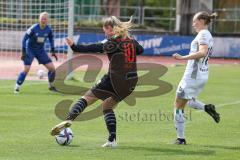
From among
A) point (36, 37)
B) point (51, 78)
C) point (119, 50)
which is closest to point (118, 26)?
point (119, 50)

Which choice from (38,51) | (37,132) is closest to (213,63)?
(38,51)

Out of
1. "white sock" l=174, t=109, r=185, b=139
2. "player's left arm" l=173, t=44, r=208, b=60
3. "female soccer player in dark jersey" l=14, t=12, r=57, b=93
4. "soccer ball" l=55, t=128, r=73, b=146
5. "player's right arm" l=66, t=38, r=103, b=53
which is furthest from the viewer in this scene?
"female soccer player in dark jersey" l=14, t=12, r=57, b=93

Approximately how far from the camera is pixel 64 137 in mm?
10844

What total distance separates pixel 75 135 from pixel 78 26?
30426 millimetres

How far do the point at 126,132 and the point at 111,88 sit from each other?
1996mm

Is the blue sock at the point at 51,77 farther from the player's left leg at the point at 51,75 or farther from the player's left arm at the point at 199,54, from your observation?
the player's left arm at the point at 199,54

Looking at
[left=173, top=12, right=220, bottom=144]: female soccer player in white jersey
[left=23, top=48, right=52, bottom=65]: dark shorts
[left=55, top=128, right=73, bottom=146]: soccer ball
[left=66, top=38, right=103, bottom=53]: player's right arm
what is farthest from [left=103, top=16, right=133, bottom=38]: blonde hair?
[left=23, top=48, right=52, bottom=65]: dark shorts

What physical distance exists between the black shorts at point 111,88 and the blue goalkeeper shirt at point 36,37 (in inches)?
367

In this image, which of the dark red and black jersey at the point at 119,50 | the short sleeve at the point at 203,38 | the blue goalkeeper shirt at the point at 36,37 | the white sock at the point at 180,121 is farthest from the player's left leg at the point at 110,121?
the blue goalkeeper shirt at the point at 36,37

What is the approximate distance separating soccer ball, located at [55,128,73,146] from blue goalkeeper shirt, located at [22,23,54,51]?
30.3 ft

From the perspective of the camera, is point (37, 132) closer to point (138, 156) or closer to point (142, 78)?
point (138, 156)

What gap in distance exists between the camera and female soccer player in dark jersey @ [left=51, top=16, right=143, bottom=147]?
10.7 metres

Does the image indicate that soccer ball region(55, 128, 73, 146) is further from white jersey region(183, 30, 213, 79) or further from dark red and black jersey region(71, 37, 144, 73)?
white jersey region(183, 30, 213, 79)

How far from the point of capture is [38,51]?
801 inches
